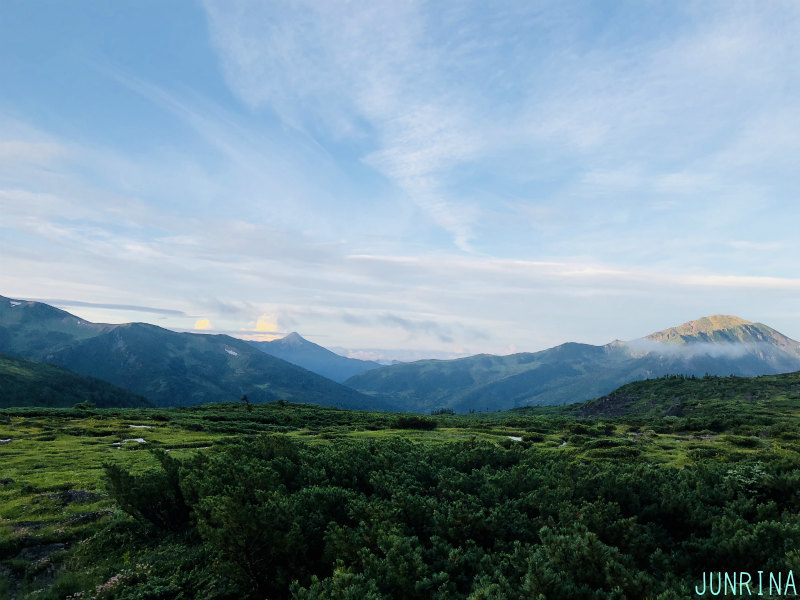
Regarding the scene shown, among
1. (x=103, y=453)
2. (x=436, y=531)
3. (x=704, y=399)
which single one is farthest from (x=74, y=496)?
(x=704, y=399)

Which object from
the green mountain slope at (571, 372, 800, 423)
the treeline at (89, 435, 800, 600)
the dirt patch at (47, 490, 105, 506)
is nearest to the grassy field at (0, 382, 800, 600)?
the dirt patch at (47, 490, 105, 506)

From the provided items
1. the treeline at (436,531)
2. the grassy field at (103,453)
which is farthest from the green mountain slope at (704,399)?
the treeline at (436,531)

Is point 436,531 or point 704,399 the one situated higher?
point 704,399

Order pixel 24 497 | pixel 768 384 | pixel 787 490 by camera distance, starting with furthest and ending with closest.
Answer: pixel 768 384, pixel 24 497, pixel 787 490

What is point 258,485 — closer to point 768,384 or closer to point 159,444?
point 159,444

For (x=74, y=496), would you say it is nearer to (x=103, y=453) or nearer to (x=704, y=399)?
(x=103, y=453)

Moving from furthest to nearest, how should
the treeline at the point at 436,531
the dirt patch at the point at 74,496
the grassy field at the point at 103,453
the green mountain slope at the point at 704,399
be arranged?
the green mountain slope at the point at 704,399
the dirt patch at the point at 74,496
the grassy field at the point at 103,453
the treeline at the point at 436,531

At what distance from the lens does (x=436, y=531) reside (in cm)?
1295

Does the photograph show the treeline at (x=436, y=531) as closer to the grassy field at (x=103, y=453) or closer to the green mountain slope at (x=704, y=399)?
the grassy field at (x=103, y=453)

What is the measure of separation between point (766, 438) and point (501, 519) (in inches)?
1761

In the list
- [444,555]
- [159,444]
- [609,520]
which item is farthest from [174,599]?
[159,444]

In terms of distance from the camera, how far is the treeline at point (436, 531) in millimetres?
9844

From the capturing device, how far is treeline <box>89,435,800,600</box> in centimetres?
984

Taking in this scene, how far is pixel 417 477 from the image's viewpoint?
18.3 m
